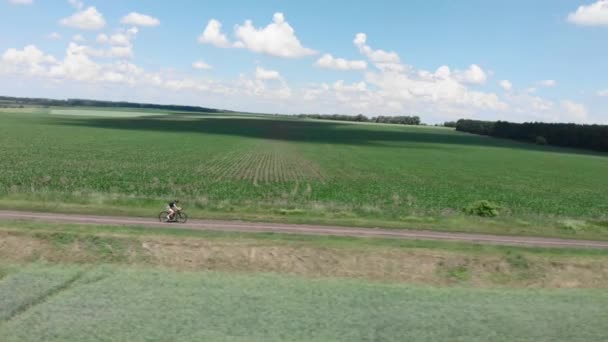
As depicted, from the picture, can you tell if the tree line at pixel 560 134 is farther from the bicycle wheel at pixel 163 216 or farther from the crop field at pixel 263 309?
the crop field at pixel 263 309

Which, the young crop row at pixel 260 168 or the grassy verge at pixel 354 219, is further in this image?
the young crop row at pixel 260 168

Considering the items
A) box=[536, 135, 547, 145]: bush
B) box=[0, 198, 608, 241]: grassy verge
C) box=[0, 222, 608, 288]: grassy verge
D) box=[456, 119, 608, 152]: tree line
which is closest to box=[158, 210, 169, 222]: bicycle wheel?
box=[0, 198, 608, 241]: grassy verge

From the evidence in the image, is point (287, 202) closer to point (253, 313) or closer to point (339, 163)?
point (253, 313)

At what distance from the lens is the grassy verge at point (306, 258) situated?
20.0 metres

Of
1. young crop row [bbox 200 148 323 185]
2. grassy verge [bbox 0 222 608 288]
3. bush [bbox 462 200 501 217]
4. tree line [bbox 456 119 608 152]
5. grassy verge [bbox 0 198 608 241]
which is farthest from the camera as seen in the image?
tree line [bbox 456 119 608 152]

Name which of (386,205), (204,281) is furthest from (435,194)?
(204,281)

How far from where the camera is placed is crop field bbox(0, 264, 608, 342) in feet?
44.5

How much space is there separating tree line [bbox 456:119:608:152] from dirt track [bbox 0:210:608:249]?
12114 cm

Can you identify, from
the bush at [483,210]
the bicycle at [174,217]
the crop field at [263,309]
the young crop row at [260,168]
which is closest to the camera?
the crop field at [263,309]

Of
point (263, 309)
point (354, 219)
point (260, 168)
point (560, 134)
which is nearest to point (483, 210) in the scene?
point (354, 219)

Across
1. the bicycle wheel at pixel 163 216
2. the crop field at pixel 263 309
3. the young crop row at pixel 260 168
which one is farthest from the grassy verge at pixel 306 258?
the young crop row at pixel 260 168

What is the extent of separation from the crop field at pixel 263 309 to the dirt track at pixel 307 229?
24.6 ft

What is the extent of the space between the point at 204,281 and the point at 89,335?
17.5 ft

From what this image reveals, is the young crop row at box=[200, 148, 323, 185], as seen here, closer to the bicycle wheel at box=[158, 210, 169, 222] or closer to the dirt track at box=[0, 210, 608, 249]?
the bicycle wheel at box=[158, 210, 169, 222]
